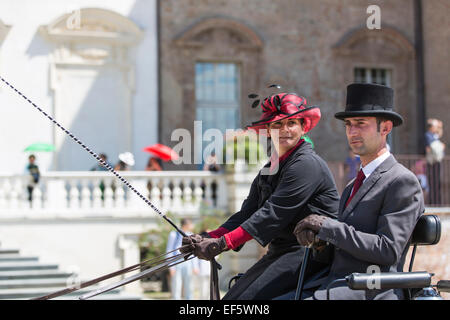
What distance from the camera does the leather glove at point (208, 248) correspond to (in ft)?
14.3

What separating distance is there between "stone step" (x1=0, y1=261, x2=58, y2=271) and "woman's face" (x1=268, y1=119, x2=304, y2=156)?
9.03 m

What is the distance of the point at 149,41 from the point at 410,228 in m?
14.2

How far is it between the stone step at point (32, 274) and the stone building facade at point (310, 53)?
5325 millimetres

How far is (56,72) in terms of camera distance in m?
16.5

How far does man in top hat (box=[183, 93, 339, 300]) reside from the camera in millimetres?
4469

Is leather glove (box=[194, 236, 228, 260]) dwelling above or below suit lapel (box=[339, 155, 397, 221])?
below

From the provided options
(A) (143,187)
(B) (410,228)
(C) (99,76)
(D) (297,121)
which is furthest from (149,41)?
(B) (410,228)

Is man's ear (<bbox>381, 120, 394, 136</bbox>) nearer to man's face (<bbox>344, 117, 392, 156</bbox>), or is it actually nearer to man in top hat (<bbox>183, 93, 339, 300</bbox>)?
man's face (<bbox>344, 117, 392, 156</bbox>)

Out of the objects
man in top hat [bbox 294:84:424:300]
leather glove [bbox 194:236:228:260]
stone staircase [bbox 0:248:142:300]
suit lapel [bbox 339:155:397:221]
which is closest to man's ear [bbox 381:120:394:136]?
man in top hat [bbox 294:84:424:300]

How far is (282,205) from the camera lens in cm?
448

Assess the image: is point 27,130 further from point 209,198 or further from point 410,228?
point 410,228

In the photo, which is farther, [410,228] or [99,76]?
[99,76]

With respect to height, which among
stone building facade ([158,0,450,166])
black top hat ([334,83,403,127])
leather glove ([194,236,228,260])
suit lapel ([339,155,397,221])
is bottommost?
leather glove ([194,236,228,260])

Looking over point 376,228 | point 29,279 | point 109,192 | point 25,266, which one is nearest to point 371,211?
point 376,228
